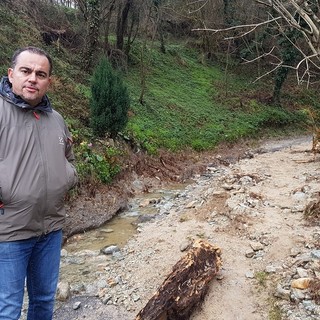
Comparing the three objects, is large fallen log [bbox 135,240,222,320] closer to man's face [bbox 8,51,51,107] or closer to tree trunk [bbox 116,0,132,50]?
man's face [bbox 8,51,51,107]

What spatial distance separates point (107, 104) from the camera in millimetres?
10008

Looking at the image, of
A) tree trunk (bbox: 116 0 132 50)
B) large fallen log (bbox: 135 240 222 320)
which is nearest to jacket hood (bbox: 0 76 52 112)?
large fallen log (bbox: 135 240 222 320)

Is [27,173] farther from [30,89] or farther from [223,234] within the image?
[223,234]

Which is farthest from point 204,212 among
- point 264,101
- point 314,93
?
point 314,93

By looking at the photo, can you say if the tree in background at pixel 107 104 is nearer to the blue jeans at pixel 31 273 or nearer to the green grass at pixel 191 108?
the green grass at pixel 191 108

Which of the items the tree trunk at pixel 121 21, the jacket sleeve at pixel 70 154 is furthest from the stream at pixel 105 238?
the tree trunk at pixel 121 21

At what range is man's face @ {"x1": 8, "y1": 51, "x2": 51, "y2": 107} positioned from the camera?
94.9 inches

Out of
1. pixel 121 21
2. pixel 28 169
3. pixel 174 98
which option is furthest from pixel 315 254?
pixel 121 21

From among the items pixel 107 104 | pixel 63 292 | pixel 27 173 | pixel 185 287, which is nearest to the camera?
pixel 27 173

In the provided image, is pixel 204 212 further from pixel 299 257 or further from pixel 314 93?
pixel 314 93

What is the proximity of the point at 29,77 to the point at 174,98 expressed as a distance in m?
15.7

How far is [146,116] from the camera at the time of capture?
1408 centimetres

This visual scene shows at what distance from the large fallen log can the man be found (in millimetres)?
1585

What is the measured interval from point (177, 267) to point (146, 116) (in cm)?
1032
